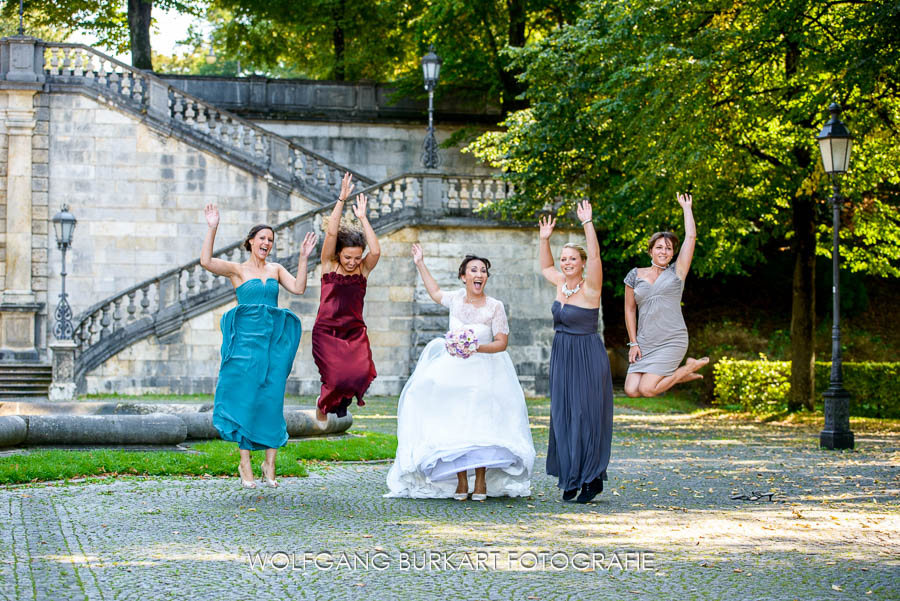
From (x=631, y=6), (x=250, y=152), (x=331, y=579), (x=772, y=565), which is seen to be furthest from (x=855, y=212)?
(x=331, y=579)

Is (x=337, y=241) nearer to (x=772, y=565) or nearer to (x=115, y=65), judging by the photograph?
(x=772, y=565)

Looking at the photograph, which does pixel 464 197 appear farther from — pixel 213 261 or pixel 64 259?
pixel 213 261

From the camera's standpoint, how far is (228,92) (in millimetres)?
30625

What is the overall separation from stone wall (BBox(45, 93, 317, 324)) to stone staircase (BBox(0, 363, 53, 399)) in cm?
226

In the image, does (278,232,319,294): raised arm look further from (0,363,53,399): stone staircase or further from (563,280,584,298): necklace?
(0,363,53,399): stone staircase

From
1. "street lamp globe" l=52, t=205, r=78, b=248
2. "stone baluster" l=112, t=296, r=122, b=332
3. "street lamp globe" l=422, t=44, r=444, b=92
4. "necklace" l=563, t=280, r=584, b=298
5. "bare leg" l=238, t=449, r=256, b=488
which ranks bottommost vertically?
"bare leg" l=238, t=449, r=256, b=488

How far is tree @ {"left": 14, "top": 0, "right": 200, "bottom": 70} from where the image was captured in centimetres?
3162

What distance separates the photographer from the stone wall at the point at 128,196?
86.5 ft

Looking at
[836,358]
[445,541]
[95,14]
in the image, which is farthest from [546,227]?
[95,14]

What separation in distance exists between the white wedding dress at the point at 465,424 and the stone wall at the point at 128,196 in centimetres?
1710

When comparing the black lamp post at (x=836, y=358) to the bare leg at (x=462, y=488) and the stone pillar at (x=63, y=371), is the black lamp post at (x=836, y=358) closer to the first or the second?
the bare leg at (x=462, y=488)

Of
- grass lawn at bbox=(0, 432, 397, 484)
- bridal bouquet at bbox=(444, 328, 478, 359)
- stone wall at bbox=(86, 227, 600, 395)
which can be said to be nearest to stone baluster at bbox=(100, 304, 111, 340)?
stone wall at bbox=(86, 227, 600, 395)

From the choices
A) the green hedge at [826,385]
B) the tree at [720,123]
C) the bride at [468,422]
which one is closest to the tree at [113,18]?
the tree at [720,123]

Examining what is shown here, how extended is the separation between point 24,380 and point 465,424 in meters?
17.0
